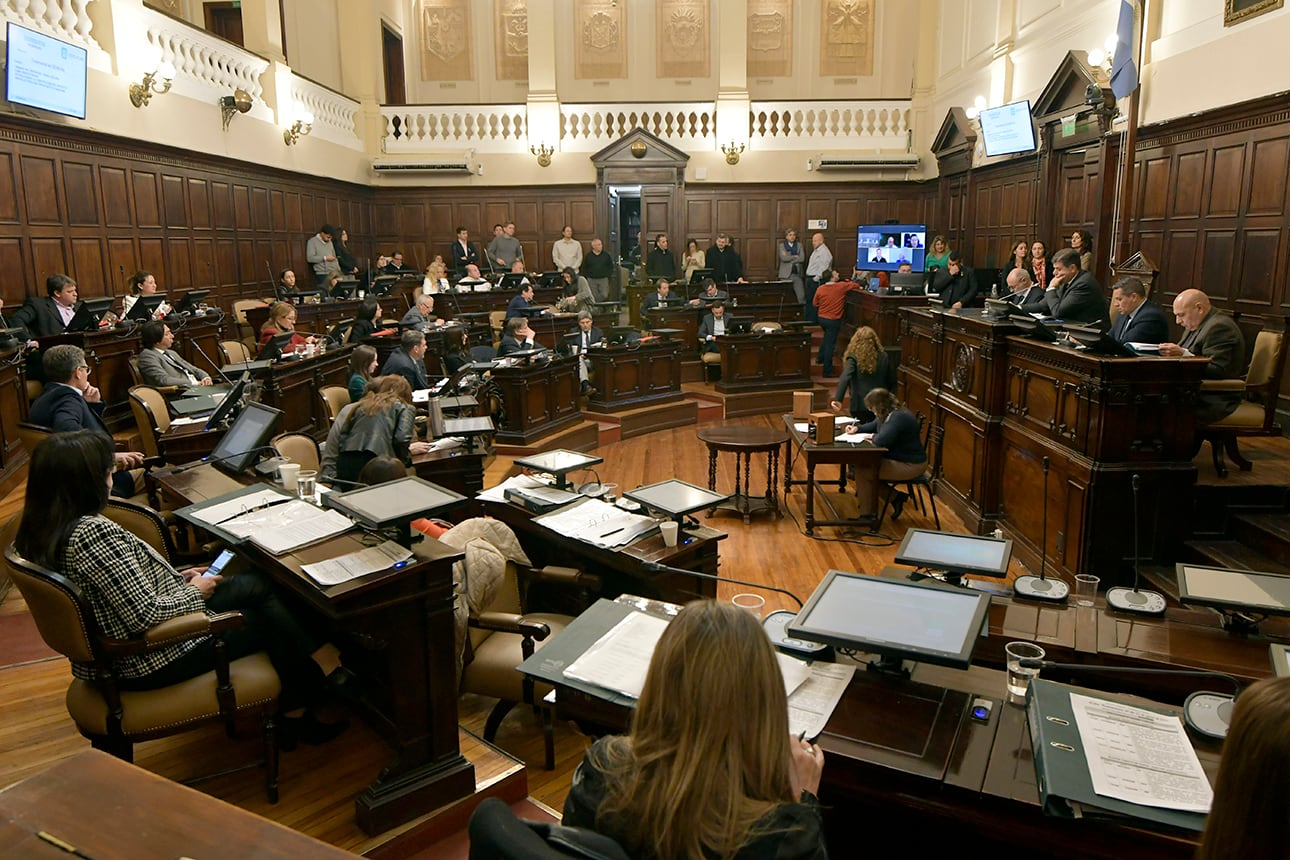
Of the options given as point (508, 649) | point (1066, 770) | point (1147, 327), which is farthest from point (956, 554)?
point (1147, 327)

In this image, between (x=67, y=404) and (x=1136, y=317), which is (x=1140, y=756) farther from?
(x=67, y=404)

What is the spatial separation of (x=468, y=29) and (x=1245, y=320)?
1467 cm

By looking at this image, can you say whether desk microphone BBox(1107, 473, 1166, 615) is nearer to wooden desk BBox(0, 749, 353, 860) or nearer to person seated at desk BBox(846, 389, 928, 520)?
wooden desk BBox(0, 749, 353, 860)

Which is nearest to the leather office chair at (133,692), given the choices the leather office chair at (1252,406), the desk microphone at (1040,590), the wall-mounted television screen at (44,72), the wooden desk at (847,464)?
the desk microphone at (1040,590)

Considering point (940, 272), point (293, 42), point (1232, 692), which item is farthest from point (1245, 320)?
point (293, 42)

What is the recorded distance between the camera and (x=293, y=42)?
42.9ft

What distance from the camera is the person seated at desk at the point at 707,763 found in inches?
57.2

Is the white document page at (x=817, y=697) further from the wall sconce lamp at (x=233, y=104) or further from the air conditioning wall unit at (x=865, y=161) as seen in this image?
the air conditioning wall unit at (x=865, y=161)

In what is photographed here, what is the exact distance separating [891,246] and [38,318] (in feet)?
39.3

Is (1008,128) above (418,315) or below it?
above

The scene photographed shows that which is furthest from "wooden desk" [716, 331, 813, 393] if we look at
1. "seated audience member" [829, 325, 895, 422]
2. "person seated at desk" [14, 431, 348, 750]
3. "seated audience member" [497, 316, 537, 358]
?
"person seated at desk" [14, 431, 348, 750]

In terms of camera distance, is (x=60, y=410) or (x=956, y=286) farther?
(x=956, y=286)

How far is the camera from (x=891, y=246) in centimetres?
1447

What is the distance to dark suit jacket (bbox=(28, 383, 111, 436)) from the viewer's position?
4613mm
